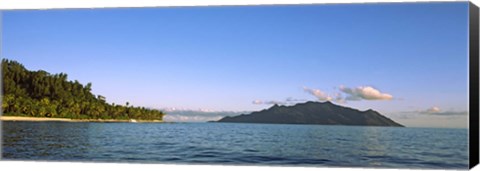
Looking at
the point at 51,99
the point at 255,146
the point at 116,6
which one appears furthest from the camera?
the point at 51,99

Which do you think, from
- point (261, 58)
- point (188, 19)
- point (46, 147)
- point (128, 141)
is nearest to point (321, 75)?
point (261, 58)

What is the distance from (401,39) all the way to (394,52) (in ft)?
0.62

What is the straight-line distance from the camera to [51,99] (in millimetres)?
15172

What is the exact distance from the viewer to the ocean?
12.1m

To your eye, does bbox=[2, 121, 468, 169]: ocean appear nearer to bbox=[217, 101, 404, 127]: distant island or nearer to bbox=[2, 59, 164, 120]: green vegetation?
bbox=[217, 101, 404, 127]: distant island

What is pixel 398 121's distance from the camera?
12172 mm

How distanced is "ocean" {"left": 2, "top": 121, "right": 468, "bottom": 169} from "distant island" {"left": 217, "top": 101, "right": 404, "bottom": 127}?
0.30ft

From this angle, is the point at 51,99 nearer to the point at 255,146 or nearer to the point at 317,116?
the point at 255,146

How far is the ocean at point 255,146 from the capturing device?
1209 centimetres

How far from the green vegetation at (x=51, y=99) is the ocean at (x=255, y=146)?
247 millimetres

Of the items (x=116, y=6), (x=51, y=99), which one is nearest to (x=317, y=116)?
(x=116, y=6)

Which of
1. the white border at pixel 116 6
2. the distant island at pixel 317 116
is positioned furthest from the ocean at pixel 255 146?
the white border at pixel 116 6

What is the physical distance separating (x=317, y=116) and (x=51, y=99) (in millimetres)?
4801

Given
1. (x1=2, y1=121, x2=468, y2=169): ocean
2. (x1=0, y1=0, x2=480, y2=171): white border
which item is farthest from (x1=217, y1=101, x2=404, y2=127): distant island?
(x1=0, y1=0, x2=480, y2=171): white border
